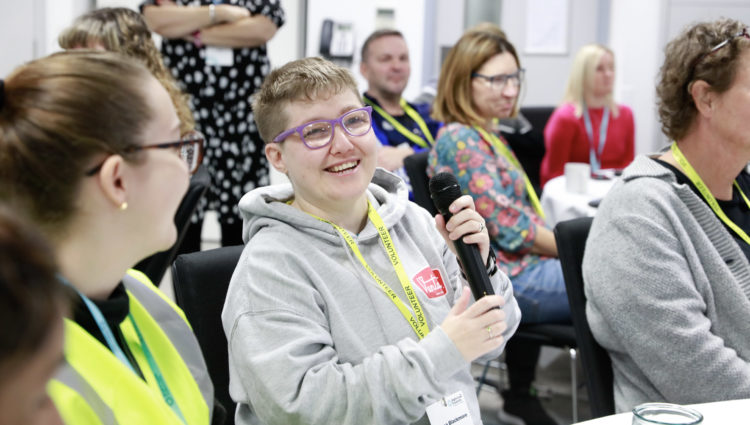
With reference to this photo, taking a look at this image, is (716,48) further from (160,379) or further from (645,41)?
(645,41)

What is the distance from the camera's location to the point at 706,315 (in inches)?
69.2

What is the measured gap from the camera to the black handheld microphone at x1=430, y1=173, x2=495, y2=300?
4.62 feet

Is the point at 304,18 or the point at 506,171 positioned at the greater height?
the point at 304,18

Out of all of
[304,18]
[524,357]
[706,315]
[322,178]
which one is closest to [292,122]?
[322,178]

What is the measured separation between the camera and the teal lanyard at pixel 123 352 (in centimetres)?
118

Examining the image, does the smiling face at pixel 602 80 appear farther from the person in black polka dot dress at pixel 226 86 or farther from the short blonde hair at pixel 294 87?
the short blonde hair at pixel 294 87

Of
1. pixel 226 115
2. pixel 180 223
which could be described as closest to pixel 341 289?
pixel 180 223

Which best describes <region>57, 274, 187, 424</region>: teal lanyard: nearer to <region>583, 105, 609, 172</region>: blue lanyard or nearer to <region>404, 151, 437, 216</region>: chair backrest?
<region>404, 151, 437, 216</region>: chair backrest

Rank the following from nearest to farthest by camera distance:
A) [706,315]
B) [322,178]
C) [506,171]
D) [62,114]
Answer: [62,114]
[322,178]
[706,315]
[506,171]

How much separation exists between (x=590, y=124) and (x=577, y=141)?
17cm

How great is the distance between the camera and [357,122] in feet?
5.36

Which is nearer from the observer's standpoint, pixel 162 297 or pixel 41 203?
pixel 41 203

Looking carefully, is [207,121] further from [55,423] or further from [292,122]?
[55,423]

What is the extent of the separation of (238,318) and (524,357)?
6.74 ft
